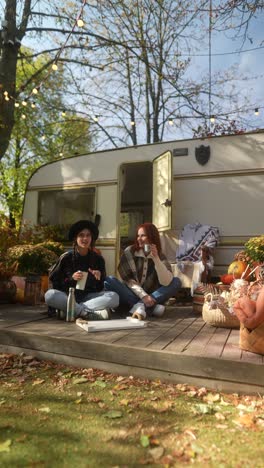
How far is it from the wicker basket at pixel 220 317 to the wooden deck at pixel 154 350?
72 mm

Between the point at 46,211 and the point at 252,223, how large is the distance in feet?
13.6

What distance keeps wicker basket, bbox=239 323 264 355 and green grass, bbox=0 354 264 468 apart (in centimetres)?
33

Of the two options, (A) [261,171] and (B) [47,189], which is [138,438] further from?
(B) [47,189]

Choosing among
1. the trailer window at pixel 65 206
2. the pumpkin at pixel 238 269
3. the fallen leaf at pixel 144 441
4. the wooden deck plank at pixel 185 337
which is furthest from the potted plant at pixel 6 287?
the fallen leaf at pixel 144 441

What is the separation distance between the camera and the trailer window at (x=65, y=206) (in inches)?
271

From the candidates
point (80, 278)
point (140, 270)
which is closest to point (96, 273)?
point (80, 278)

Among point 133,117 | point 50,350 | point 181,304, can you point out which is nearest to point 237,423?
point 50,350

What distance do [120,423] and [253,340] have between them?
3.56 ft

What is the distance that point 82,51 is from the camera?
347 inches

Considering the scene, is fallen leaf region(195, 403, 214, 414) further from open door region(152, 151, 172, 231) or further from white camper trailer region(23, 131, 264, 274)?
open door region(152, 151, 172, 231)

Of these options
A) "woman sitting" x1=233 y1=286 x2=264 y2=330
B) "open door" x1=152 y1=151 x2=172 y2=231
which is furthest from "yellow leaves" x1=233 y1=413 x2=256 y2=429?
"open door" x1=152 y1=151 x2=172 y2=231

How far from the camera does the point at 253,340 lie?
2.42 meters

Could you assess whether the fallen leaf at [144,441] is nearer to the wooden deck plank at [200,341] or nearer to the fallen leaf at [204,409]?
the fallen leaf at [204,409]

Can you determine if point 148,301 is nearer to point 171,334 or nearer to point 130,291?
point 130,291
